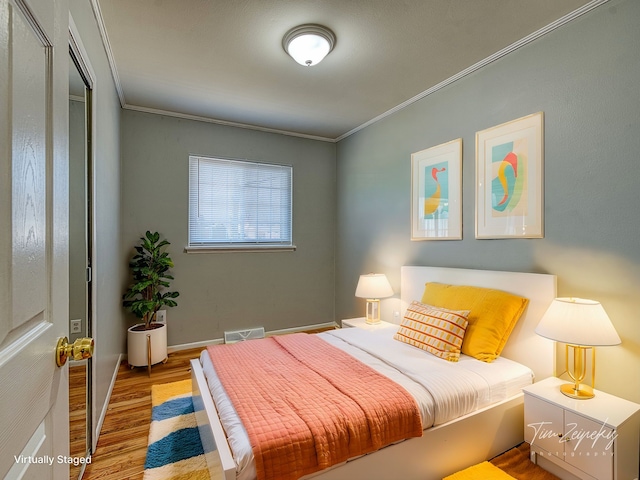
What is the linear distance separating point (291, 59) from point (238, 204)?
6.39 feet

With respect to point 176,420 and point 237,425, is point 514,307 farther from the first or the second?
point 176,420

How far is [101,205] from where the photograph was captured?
222 centimetres

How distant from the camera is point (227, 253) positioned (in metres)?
3.93

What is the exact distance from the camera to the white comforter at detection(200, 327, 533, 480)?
149 cm

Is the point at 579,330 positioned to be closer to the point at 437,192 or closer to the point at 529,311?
the point at 529,311

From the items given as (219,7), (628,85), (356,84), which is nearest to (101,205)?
(219,7)

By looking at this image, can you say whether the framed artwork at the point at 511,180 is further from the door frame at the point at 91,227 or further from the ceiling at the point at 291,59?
the door frame at the point at 91,227

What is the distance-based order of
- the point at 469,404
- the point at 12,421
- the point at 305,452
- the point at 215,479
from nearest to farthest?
the point at 12,421
the point at 305,452
the point at 215,479
the point at 469,404

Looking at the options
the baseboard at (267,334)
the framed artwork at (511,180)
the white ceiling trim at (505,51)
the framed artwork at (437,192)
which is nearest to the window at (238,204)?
the baseboard at (267,334)

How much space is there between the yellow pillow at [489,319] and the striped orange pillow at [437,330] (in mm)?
84

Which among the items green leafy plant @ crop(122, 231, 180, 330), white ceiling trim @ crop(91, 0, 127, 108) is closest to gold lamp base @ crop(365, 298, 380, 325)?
green leafy plant @ crop(122, 231, 180, 330)

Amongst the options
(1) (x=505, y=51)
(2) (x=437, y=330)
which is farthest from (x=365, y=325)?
(1) (x=505, y=51)

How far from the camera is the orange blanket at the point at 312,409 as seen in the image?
1.34m

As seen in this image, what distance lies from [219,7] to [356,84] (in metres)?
1.34
